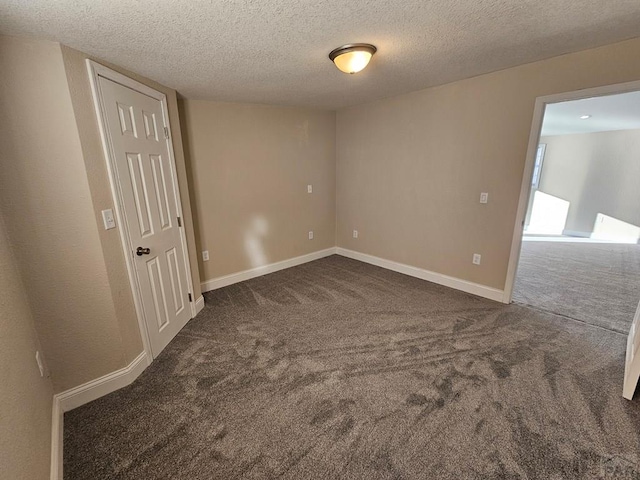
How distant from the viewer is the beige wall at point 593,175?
5.88m

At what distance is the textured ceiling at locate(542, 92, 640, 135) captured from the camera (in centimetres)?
354

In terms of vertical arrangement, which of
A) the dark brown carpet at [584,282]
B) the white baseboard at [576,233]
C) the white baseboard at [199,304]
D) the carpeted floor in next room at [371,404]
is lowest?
the white baseboard at [576,233]

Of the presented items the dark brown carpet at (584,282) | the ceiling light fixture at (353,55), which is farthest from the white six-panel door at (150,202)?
the dark brown carpet at (584,282)

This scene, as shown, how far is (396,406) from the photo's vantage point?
1785 mm

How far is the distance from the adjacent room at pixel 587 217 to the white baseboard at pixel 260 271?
2.67m

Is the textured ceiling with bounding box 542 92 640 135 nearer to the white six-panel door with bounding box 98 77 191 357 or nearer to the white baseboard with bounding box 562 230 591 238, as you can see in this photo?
the white baseboard with bounding box 562 230 591 238

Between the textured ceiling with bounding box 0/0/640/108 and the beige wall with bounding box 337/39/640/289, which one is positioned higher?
the textured ceiling with bounding box 0/0/640/108

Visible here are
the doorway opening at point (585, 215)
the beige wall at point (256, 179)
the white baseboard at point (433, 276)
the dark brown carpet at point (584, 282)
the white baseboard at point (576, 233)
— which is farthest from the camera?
the white baseboard at point (576, 233)

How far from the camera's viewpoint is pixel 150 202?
7.39 ft

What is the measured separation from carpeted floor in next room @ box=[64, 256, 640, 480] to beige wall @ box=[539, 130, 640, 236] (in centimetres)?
549

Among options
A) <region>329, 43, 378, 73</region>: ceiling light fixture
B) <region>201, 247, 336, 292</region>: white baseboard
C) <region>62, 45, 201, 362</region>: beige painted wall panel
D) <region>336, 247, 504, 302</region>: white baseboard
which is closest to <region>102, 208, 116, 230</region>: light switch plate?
<region>62, 45, 201, 362</region>: beige painted wall panel

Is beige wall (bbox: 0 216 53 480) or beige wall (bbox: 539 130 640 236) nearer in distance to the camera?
beige wall (bbox: 0 216 53 480)

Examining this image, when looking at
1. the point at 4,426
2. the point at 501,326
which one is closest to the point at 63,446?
the point at 4,426

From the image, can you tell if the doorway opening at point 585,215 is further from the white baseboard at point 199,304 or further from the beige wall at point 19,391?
the white baseboard at point 199,304
